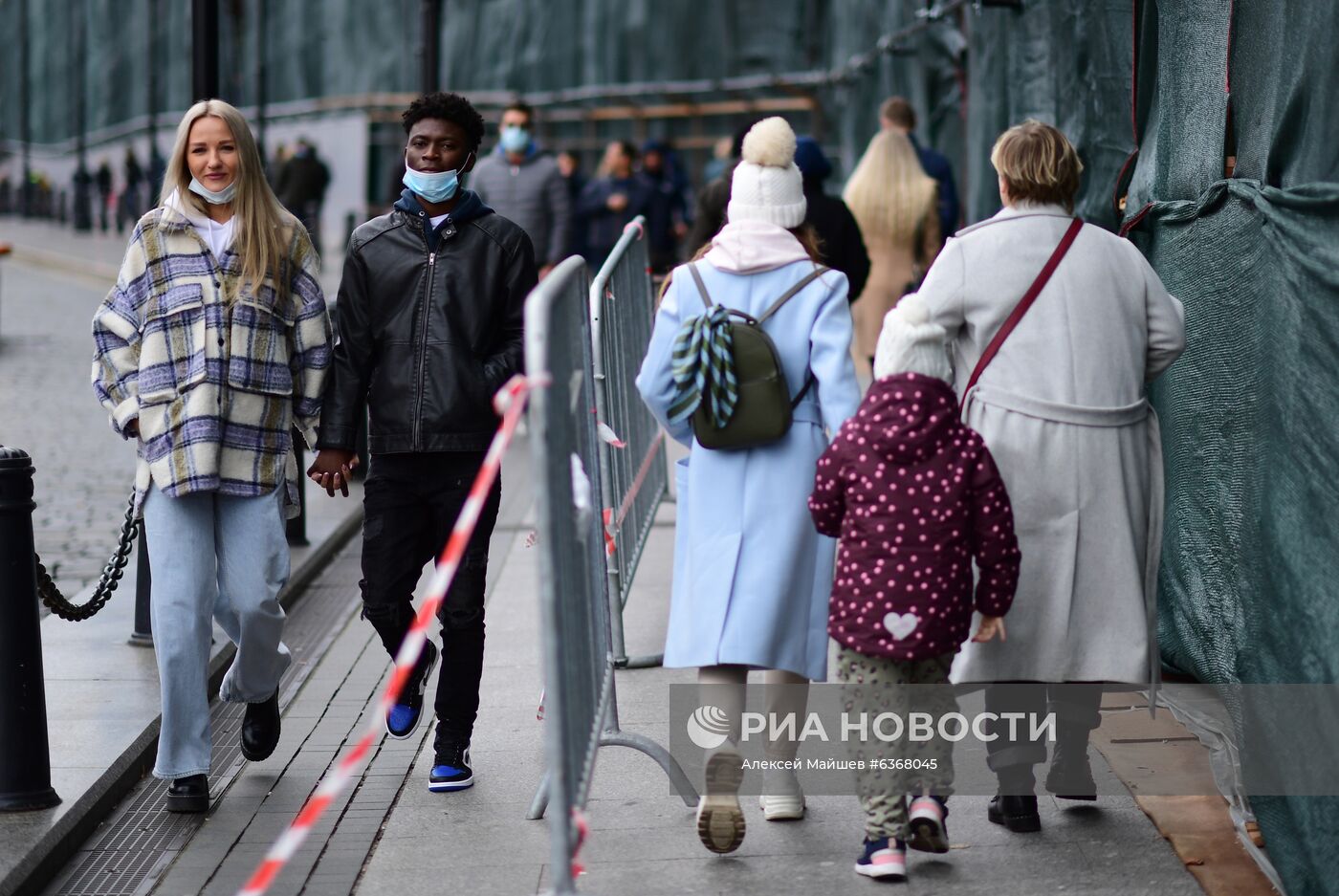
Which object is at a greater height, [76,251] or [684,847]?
[76,251]

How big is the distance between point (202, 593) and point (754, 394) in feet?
5.20

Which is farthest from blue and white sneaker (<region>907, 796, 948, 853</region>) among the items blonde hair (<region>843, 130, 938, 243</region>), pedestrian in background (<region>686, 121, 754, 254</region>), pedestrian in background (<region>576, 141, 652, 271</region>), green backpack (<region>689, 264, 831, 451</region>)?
pedestrian in background (<region>576, 141, 652, 271</region>)

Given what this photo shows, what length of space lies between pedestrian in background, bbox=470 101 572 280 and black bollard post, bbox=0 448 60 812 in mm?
7317

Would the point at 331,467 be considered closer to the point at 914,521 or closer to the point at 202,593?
the point at 202,593

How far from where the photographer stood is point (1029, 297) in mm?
4699

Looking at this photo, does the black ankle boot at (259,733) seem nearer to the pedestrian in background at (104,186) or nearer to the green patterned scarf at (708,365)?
the green patterned scarf at (708,365)

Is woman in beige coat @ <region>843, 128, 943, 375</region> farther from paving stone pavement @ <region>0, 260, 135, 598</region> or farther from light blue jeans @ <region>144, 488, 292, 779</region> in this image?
light blue jeans @ <region>144, 488, 292, 779</region>

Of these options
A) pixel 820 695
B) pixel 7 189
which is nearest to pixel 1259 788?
pixel 820 695

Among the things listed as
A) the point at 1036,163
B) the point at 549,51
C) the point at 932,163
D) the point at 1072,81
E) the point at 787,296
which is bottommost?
the point at 787,296

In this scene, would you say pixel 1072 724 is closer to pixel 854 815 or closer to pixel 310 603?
pixel 854 815

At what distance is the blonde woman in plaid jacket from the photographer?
196 inches

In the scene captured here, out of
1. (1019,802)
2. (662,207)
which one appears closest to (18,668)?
(1019,802)

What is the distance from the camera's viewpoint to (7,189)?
5844cm

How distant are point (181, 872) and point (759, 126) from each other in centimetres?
237
